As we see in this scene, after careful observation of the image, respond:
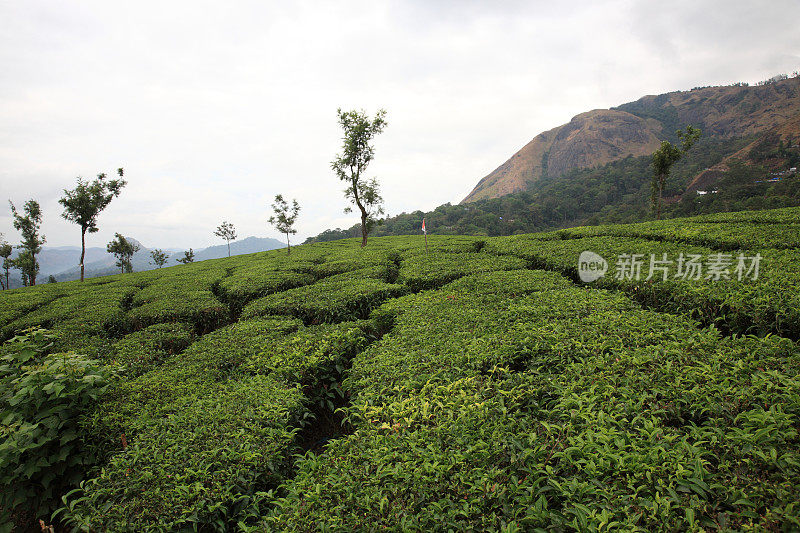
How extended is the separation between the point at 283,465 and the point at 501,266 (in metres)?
8.84

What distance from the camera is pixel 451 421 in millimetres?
3346

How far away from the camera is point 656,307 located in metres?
6.50

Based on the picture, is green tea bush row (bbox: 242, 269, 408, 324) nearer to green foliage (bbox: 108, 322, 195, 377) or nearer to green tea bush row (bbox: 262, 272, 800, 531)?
green foliage (bbox: 108, 322, 195, 377)

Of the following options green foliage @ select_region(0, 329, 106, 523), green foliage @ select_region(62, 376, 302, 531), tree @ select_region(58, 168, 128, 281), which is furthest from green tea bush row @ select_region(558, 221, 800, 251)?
tree @ select_region(58, 168, 128, 281)

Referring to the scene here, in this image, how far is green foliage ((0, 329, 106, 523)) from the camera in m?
3.47

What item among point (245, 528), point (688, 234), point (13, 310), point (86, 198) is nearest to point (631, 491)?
point (245, 528)

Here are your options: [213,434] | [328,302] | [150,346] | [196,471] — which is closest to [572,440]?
[196,471]

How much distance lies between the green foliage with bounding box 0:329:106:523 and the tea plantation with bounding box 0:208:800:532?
0.03 meters

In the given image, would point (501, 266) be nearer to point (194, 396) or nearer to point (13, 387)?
point (194, 396)

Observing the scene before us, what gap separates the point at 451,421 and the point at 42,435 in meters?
4.89

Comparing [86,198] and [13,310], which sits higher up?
[86,198]

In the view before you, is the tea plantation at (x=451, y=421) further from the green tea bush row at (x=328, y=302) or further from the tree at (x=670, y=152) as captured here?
the tree at (x=670, y=152)

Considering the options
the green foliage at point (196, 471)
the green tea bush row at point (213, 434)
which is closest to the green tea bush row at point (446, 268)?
the green tea bush row at point (213, 434)

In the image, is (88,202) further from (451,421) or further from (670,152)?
(670,152)
